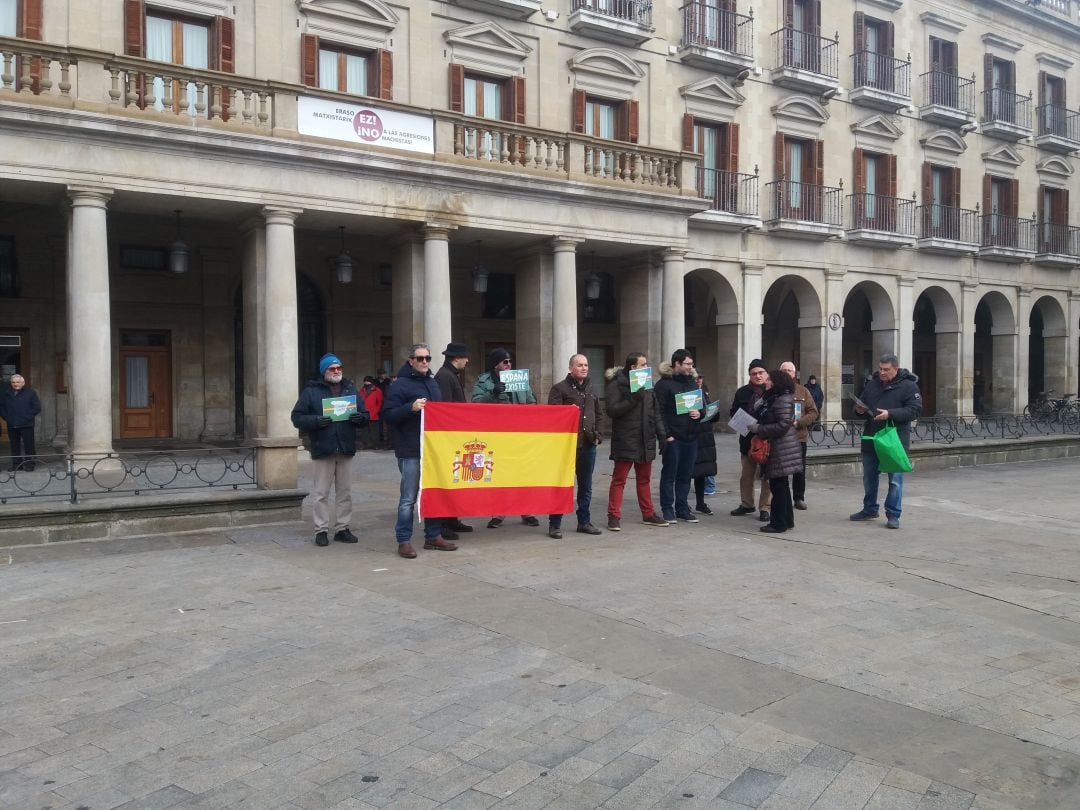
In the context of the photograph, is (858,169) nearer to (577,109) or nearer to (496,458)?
(577,109)

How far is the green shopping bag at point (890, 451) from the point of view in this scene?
10500mm

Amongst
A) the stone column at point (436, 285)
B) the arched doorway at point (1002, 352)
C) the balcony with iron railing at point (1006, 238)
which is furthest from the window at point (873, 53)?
the stone column at point (436, 285)

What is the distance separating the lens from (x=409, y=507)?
884 cm

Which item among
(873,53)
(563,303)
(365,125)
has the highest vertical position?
(873,53)

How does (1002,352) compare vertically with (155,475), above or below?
above

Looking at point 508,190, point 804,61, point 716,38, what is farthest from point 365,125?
point 804,61

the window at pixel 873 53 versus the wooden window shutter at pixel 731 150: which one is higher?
the window at pixel 873 53

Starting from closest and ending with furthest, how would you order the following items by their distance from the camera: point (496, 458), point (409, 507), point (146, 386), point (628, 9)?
point (409, 507)
point (496, 458)
point (146, 386)
point (628, 9)

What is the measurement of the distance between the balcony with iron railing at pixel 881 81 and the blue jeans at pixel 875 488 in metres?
19.2

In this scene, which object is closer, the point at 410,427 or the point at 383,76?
the point at 410,427

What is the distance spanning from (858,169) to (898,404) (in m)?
18.5

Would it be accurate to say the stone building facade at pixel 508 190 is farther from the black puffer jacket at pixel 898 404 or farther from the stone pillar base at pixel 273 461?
the black puffer jacket at pixel 898 404

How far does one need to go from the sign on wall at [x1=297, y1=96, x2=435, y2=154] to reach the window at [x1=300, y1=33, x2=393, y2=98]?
6.57ft

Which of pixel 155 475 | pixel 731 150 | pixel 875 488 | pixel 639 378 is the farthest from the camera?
pixel 731 150
